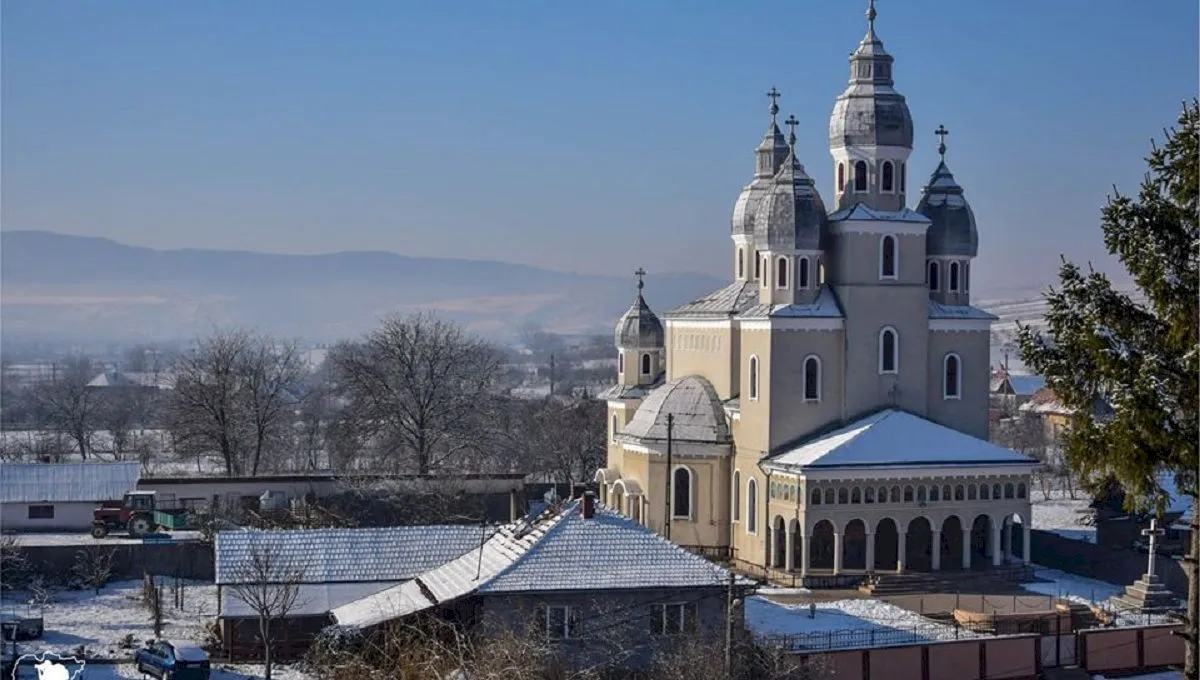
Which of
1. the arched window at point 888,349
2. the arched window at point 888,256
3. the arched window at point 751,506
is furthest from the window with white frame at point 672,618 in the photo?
the arched window at point 888,256

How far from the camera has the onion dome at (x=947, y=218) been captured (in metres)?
42.7

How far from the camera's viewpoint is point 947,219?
140 feet

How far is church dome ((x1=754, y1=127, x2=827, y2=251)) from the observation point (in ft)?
132

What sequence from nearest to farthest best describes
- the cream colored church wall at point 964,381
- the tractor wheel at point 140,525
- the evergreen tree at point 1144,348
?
the evergreen tree at point 1144,348 → the cream colored church wall at point 964,381 → the tractor wheel at point 140,525

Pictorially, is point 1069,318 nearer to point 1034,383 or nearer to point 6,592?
point 6,592

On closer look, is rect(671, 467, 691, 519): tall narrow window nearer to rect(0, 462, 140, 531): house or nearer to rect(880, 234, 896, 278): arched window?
rect(880, 234, 896, 278): arched window

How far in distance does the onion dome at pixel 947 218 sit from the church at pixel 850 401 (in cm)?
4

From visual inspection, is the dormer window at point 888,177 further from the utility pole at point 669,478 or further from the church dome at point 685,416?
the utility pole at point 669,478

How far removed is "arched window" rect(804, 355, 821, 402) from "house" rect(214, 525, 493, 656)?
11075mm

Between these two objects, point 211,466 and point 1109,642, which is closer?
point 1109,642

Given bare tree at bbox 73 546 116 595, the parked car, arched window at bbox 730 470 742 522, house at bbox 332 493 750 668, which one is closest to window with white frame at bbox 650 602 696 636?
house at bbox 332 493 750 668

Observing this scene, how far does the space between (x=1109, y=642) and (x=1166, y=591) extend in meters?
5.59

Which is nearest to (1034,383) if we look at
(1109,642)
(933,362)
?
(933,362)

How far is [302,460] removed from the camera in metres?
76.7
